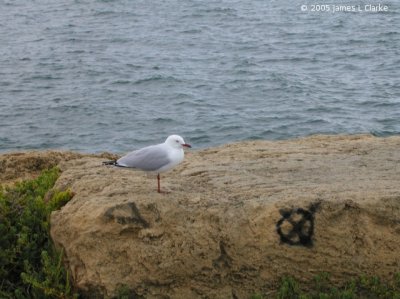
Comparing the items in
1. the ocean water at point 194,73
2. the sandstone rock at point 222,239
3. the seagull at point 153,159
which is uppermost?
the seagull at point 153,159

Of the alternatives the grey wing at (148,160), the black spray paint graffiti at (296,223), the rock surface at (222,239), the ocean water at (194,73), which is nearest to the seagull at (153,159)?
the grey wing at (148,160)

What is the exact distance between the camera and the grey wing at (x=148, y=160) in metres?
7.38

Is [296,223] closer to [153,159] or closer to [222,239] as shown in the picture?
[222,239]

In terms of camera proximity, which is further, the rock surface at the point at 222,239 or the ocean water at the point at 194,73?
the ocean water at the point at 194,73

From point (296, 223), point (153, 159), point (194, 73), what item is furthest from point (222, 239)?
point (194, 73)

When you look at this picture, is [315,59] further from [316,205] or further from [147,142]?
[316,205]

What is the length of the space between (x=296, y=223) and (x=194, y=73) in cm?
1656

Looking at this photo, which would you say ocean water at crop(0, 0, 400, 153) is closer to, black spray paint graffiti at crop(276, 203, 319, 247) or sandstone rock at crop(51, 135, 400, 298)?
sandstone rock at crop(51, 135, 400, 298)

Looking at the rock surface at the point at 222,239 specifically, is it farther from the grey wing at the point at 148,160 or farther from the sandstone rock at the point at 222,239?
the grey wing at the point at 148,160

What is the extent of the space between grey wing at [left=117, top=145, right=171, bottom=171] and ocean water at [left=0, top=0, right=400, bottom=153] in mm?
9597

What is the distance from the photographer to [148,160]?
7387mm

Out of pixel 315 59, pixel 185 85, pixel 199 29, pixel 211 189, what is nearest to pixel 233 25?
pixel 199 29

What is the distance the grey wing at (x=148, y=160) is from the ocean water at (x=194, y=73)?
9597mm

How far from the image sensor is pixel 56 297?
24.0 ft
